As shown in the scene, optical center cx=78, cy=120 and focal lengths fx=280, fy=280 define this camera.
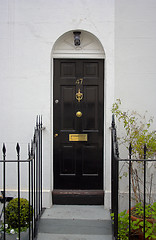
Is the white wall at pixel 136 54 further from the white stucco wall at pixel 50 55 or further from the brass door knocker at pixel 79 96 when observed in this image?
the brass door knocker at pixel 79 96

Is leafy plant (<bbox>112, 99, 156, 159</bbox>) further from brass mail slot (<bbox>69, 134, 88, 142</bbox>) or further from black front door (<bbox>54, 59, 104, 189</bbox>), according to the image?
brass mail slot (<bbox>69, 134, 88, 142</bbox>)

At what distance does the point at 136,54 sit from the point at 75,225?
110 inches

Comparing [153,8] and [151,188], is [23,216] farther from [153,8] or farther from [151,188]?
[153,8]

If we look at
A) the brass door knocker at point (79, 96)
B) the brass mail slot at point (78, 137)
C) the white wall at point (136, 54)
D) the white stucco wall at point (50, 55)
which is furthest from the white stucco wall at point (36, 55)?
the brass door knocker at point (79, 96)

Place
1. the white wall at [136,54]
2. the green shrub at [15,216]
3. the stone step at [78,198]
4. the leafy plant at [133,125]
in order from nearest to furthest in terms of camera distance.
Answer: the green shrub at [15,216] → the leafy plant at [133,125] → the white wall at [136,54] → the stone step at [78,198]

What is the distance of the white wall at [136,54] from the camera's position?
4.48 m

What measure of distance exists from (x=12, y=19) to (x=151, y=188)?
11.6ft

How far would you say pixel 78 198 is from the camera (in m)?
4.65

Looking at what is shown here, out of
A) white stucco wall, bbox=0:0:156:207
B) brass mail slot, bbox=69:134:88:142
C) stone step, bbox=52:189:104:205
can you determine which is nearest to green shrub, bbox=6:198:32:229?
white stucco wall, bbox=0:0:156:207

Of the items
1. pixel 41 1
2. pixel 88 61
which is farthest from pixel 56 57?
pixel 41 1

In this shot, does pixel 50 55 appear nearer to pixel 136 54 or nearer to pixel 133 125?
pixel 136 54

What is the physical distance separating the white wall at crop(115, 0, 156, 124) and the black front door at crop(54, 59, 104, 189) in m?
0.41

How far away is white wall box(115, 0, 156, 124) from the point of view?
448cm

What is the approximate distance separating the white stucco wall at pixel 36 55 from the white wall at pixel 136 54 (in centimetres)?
14
